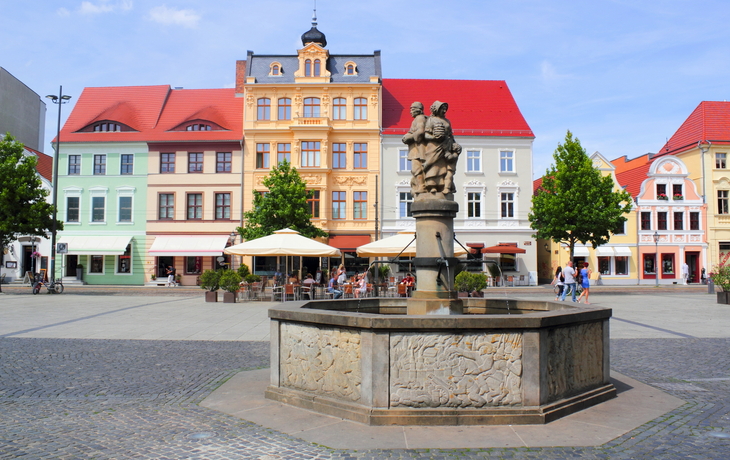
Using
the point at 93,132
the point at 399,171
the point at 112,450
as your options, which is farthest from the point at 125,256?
the point at 112,450

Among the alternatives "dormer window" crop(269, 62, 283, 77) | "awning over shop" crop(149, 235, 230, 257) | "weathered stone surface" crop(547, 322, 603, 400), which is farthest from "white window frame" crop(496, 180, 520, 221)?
"weathered stone surface" crop(547, 322, 603, 400)

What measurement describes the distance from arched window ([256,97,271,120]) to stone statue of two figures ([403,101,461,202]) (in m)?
33.3

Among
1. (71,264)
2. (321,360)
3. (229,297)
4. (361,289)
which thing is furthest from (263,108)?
(321,360)

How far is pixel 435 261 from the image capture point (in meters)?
7.32

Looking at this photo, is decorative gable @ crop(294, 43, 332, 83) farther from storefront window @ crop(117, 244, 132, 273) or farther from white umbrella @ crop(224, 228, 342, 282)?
white umbrella @ crop(224, 228, 342, 282)

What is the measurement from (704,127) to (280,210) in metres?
35.0

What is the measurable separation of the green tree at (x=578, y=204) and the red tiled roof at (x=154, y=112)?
21.5 meters

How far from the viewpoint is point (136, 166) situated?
39969mm

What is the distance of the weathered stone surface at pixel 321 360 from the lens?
585 centimetres

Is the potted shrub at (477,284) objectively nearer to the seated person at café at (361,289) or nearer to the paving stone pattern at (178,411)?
the seated person at café at (361,289)

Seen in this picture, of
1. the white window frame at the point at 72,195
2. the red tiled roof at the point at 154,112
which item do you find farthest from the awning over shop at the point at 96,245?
the red tiled roof at the point at 154,112

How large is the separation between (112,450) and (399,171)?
3562 cm

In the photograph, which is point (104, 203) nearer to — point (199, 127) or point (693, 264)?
point (199, 127)

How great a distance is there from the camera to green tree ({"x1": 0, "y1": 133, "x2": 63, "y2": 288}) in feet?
90.2
